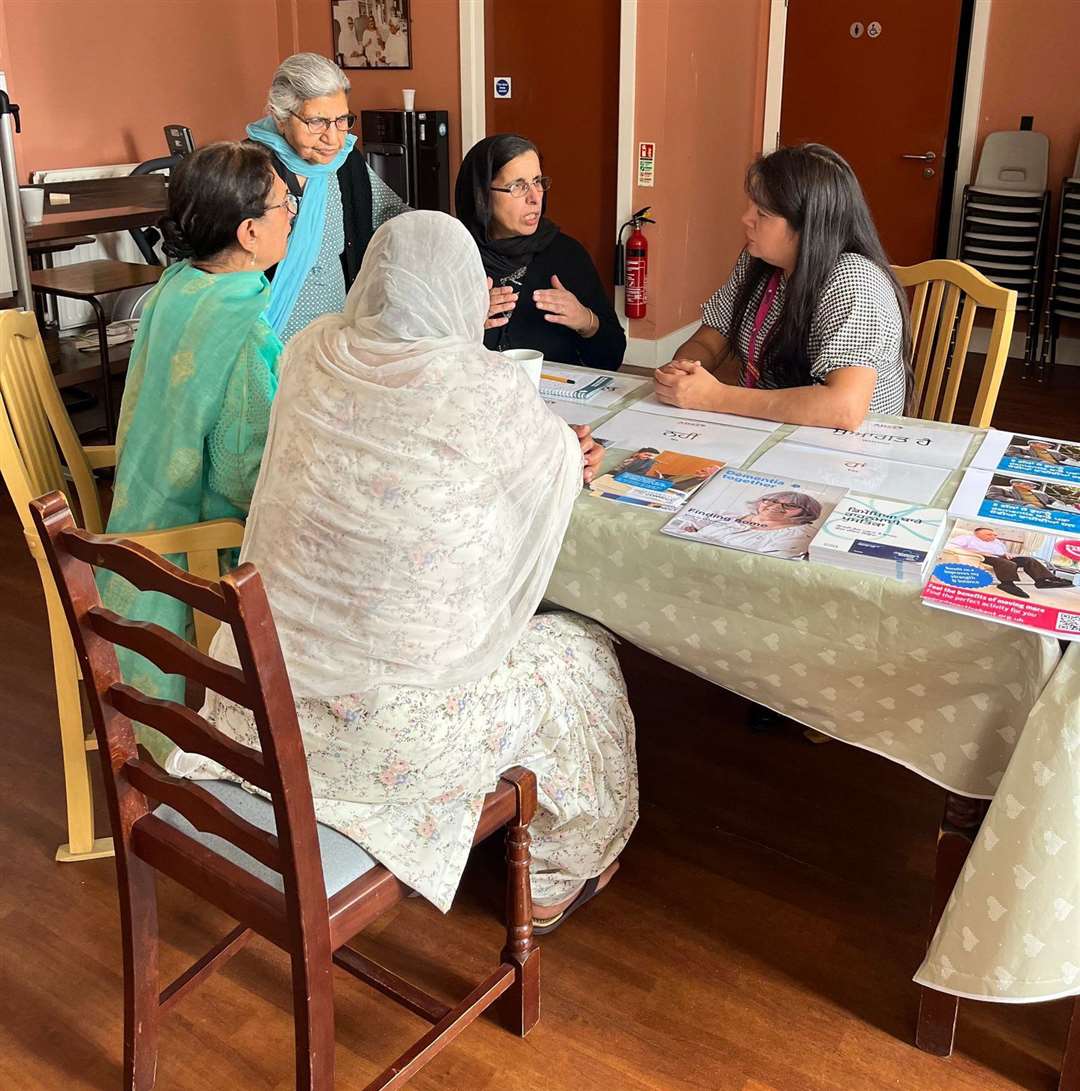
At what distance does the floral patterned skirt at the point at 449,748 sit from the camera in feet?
4.75

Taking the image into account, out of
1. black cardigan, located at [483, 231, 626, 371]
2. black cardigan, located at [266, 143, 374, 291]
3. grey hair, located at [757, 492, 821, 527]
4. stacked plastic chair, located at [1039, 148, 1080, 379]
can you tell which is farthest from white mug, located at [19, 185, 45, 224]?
stacked plastic chair, located at [1039, 148, 1080, 379]

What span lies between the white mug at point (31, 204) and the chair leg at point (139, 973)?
122 inches

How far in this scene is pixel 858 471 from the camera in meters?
1.91

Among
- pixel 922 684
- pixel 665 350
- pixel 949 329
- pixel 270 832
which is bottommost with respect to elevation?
pixel 665 350

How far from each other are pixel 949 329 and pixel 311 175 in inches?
60.9

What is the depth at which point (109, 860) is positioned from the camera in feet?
7.07

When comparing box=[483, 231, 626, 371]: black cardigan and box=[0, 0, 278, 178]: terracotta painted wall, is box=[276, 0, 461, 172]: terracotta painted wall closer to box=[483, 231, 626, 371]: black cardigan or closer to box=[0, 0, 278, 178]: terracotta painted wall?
box=[0, 0, 278, 178]: terracotta painted wall

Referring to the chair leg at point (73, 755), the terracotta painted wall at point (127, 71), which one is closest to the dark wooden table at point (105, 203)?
the terracotta painted wall at point (127, 71)

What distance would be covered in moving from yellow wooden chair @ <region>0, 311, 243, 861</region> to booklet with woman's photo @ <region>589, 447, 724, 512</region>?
2.03 feet

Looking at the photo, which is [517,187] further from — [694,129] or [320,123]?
[694,129]

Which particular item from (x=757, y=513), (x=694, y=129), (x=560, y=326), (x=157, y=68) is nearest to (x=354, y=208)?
(x=560, y=326)

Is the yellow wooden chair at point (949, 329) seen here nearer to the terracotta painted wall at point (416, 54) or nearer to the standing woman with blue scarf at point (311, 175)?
the standing woman with blue scarf at point (311, 175)

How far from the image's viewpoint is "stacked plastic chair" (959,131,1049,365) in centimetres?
528

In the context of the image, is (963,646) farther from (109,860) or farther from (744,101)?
(744,101)
